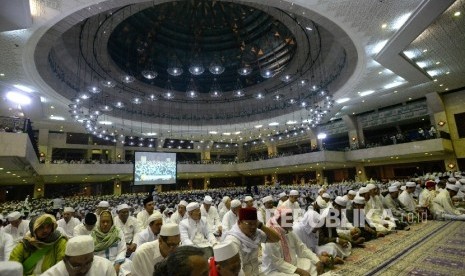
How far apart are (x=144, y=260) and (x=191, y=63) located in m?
14.2

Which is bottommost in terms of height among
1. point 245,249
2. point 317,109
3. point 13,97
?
point 245,249

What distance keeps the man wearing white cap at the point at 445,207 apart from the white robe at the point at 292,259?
4.96m

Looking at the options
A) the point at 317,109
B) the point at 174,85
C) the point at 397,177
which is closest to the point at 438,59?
the point at 317,109

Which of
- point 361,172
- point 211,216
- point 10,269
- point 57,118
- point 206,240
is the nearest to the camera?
point 10,269

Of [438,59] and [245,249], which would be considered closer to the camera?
[245,249]

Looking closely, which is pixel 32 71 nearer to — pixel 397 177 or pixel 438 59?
pixel 438 59

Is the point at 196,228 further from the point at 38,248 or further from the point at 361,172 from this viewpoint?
the point at 361,172

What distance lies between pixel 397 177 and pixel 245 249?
724 inches

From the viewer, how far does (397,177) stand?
17.5 meters

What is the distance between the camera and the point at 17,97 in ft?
35.5

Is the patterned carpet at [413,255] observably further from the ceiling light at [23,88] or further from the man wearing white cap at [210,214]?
the ceiling light at [23,88]

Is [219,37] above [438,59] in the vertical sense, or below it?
above

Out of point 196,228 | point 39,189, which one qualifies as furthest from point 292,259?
point 39,189

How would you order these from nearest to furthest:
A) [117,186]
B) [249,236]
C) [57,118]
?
[249,236]
[57,118]
[117,186]
